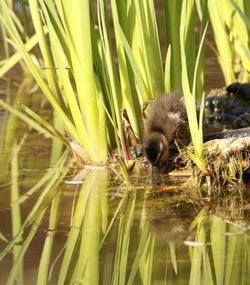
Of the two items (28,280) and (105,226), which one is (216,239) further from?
(28,280)

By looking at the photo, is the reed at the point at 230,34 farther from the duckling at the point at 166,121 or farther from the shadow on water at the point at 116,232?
the shadow on water at the point at 116,232

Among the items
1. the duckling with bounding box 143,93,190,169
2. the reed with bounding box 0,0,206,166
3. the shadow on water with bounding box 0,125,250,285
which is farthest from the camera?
the duckling with bounding box 143,93,190,169

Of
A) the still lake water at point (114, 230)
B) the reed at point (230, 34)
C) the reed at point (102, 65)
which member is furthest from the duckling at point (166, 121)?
the reed at point (230, 34)

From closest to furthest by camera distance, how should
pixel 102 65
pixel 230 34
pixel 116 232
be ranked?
pixel 116 232, pixel 102 65, pixel 230 34

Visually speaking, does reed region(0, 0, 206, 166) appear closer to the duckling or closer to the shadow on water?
the duckling

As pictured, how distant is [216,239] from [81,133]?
163 centimetres

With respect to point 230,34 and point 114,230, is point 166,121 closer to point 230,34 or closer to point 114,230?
point 114,230

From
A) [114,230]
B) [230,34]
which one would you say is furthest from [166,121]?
[230,34]

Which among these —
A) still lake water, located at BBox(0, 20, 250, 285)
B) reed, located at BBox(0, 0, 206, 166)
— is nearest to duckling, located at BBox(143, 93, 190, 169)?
reed, located at BBox(0, 0, 206, 166)

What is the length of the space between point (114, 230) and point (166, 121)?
126 centimetres

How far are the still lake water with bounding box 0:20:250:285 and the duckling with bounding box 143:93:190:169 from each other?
0.26 meters

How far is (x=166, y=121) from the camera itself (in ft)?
16.4

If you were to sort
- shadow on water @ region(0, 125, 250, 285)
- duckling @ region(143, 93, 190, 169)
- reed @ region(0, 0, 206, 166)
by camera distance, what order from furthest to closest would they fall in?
duckling @ region(143, 93, 190, 169) → reed @ region(0, 0, 206, 166) → shadow on water @ region(0, 125, 250, 285)

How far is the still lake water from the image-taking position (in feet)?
11.1
